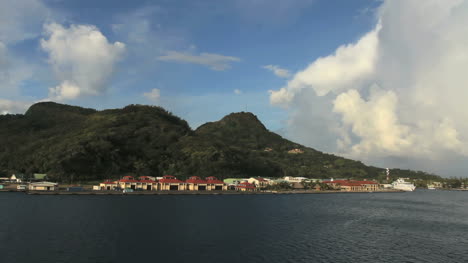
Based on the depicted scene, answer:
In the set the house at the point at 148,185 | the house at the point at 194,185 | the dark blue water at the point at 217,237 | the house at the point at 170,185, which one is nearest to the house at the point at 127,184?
the house at the point at 148,185

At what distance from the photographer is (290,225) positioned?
81938 millimetres

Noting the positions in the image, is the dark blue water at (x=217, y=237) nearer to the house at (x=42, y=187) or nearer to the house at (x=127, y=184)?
the house at (x=42, y=187)

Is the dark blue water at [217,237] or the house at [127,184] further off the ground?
the house at [127,184]

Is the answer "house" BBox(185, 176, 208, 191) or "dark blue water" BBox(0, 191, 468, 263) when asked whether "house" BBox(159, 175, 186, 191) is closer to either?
"house" BBox(185, 176, 208, 191)

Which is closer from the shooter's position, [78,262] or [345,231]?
[78,262]

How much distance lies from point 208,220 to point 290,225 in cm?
1952

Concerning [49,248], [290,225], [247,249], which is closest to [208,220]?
[290,225]

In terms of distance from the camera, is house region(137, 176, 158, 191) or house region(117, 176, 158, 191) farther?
house region(137, 176, 158, 191)

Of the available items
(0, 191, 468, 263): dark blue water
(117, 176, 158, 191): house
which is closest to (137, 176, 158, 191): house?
(117, 176, 158, 191): house

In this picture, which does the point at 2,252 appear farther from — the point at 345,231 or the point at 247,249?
the point at 345,231

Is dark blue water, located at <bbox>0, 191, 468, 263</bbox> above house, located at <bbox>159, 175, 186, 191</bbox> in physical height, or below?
below

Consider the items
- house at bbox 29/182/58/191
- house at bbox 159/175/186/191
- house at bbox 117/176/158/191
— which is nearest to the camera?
house at bbox 29/182/58/191

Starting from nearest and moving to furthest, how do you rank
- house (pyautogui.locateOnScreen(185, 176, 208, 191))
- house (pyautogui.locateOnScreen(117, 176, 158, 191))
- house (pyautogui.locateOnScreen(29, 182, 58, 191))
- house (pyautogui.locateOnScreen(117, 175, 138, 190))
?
house (pyautogui.locateOnScreen(29, 182, 58, 191)), house (pyautogui.locateOnScreen(117, 175, 138, 190)), house (pyautogui.locateOnScreen(117, 176, 158, 191)), house (pyautogui.locateOnScreen(185, 176, 208, 191))

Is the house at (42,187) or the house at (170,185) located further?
the house at (170,185)
